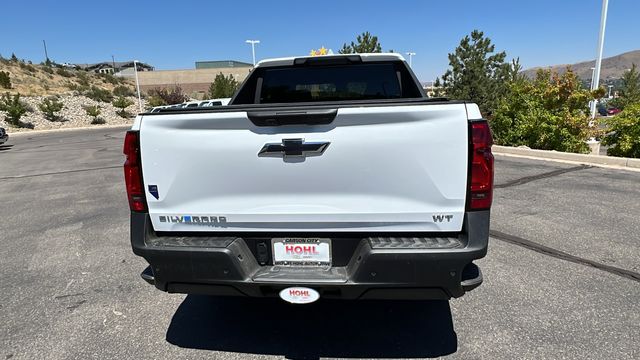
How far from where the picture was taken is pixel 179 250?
2.36m

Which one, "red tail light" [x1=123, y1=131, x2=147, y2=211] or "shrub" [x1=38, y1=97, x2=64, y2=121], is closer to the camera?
"red tail light" [x1=123, y1=131, x2=147, y2=211]

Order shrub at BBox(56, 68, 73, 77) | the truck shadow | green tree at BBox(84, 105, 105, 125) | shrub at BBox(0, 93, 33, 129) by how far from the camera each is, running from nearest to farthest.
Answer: the truck shadow → shrub at BBox(0, 93, 33, 129) → green tree at BBox(84, 105, 105, 125) → shrub at BBox(56, 68, 73, 77)

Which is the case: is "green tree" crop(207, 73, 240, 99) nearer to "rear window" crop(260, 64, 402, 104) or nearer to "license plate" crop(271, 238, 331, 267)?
"rear window" crop(260, 64, 402, 104)


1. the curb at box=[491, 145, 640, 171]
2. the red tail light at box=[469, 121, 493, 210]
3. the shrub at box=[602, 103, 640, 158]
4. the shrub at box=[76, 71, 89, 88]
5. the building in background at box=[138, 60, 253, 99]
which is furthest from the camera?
the building in background at box=[138, 60, 253, 99]

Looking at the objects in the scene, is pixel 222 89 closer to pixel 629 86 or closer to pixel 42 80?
pixel 42 80

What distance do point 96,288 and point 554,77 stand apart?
12195 mm

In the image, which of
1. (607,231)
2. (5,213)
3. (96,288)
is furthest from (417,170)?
(5,213)

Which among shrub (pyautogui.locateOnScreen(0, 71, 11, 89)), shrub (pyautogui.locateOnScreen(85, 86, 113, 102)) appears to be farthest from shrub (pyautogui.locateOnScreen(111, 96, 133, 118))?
shrub (pyautogui.locateOnScreen(0, 71, 11, 89))

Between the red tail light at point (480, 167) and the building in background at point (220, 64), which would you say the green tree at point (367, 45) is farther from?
the building in background at point (220, 64)

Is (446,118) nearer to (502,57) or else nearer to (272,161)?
(272,161)

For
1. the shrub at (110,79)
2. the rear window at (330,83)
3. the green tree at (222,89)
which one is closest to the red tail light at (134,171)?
the rear window at (330,83)

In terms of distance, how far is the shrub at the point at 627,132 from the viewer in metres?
9.22

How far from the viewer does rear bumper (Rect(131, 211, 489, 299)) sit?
221cm

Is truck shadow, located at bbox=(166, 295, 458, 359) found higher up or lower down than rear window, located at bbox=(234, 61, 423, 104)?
lower down
